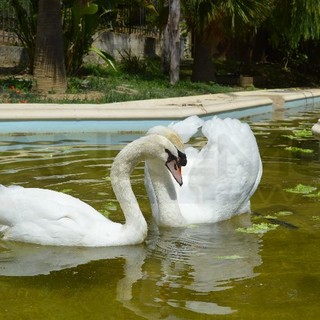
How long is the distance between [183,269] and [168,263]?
0.58 feet

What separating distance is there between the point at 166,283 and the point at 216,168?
174 centimetres

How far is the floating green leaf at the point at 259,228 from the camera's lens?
603 cm

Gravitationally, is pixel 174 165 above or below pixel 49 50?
below

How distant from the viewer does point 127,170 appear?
546 cm

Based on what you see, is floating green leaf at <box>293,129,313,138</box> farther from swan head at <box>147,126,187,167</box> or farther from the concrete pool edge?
swan head at <box>147,126,187,167</box>

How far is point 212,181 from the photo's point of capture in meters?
6.06

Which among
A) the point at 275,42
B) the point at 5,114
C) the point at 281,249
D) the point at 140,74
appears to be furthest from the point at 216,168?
the point at 275,42

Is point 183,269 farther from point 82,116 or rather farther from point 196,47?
point 196,47

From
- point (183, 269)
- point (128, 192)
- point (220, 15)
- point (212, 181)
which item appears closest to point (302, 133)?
point (212, 181)

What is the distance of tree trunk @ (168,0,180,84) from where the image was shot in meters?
19.7

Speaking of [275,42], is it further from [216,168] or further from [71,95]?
[216,168]

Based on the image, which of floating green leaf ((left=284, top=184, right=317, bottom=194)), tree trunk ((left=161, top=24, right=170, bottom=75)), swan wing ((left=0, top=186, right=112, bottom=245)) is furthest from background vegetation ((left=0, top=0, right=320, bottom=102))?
swan wing ((left=0, top=186, right=112, bottom=245))

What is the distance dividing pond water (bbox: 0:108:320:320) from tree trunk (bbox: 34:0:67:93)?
8.80m

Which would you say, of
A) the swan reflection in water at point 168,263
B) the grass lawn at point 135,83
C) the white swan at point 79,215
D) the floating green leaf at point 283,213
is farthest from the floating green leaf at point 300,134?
the white swan at point 79,215
